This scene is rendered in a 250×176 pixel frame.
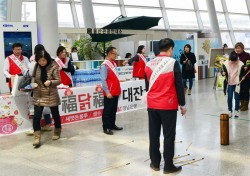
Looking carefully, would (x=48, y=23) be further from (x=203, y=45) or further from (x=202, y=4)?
(x=202, y=4)

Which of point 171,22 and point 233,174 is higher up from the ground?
point 171,22

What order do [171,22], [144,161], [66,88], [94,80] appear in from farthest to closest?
[171,22] < [94,80] < [66,88] < [144,161]

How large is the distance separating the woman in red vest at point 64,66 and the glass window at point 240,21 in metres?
15.9

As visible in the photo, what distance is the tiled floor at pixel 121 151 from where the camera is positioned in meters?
3.81

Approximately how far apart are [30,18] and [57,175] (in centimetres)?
998

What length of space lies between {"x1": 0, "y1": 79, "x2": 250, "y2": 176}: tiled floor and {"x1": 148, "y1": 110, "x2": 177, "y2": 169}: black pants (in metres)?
0.17

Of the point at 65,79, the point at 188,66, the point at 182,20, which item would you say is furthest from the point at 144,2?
the point at 65,79

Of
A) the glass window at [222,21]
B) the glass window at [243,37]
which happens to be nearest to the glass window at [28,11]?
the glass window at [222,21]

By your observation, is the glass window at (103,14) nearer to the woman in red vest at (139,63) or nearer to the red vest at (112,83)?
the woman in red vest at (139,63)

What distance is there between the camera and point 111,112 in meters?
5.50

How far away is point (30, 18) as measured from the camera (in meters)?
12.6

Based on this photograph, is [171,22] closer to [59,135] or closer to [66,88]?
[66,88]

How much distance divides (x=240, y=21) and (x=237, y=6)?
92 cm

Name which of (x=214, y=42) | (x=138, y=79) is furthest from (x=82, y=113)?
(x=214, y=42)
